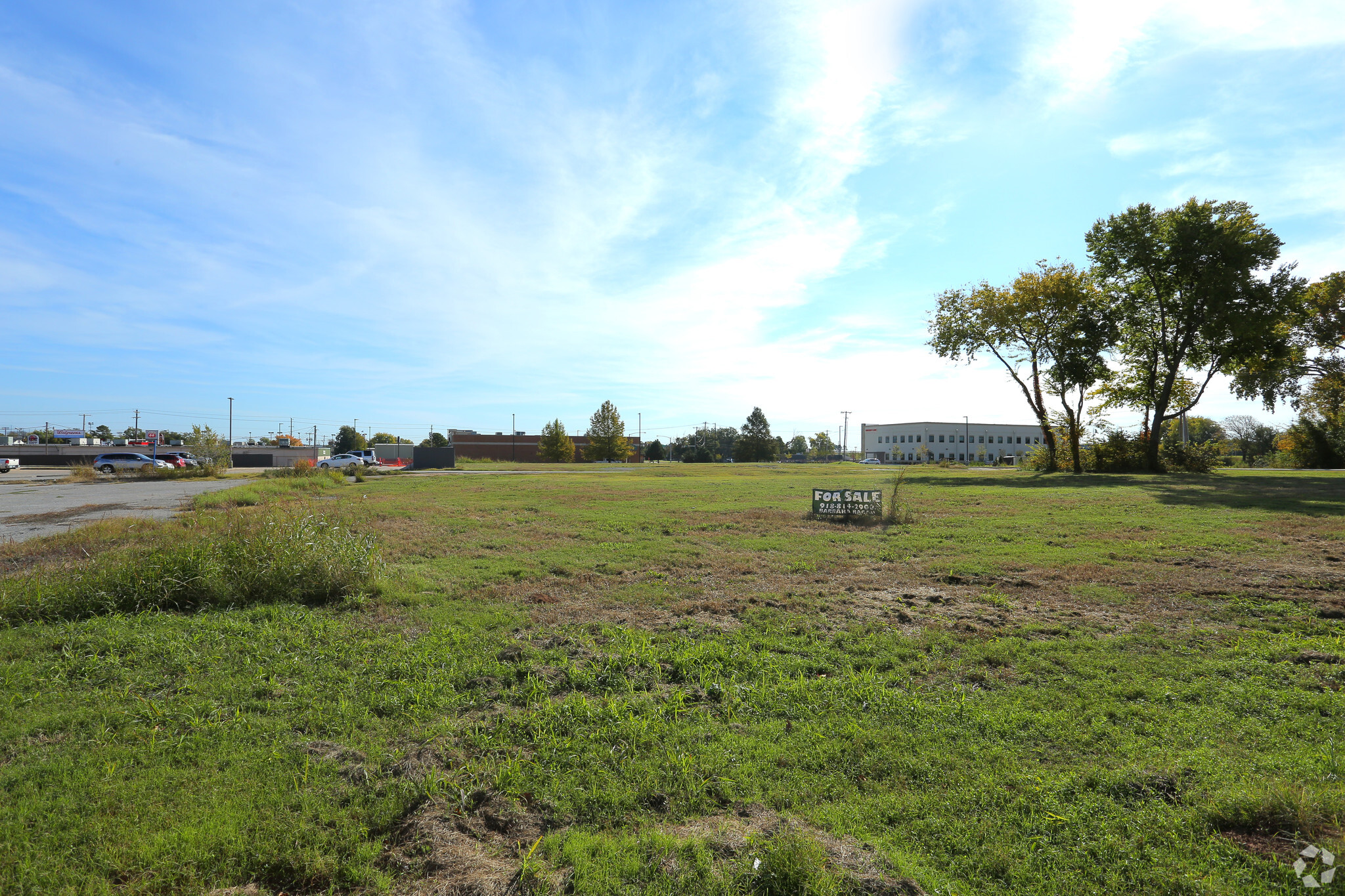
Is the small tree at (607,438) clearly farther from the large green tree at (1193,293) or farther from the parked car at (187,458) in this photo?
the large green tree at (1193,293)

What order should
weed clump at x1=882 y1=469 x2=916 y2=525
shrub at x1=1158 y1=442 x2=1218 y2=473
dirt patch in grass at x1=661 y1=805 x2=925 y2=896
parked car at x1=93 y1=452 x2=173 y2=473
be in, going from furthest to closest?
parked car at x1=93 y1=452 x2=173 y2=473 → shrub at x1=1158 y1=442 x2=1218 y2=473 → weed clump at x1=882 y1=469 x2=916 y2=525 → dirt patch in grass at x1=661 y1=805 x2=925 y2=896

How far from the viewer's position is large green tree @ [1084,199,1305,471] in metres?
30.7

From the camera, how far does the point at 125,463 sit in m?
41.2

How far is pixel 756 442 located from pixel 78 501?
94761 mm

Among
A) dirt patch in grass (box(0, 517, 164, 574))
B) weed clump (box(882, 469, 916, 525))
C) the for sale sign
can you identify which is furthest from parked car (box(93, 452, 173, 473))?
weed clump (box(882, 469, 916, 525))

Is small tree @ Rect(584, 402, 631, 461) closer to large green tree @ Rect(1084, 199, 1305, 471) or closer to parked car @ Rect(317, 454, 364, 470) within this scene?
parked car @ Rect(317, 454, 364, 470)

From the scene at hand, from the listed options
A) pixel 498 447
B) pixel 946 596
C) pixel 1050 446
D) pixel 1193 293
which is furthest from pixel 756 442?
pixel 946 596

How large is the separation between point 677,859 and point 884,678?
3044 mm

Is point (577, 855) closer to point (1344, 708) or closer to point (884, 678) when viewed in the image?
point (884, 678)

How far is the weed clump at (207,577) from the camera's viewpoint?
7156 mm

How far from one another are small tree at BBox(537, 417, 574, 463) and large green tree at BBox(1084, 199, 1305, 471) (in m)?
68.4

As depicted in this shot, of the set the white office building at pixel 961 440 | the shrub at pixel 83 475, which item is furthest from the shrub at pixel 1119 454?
the white office building at pixel 961 440

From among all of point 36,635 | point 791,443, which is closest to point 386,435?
point 791,443

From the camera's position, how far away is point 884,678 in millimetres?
5461
